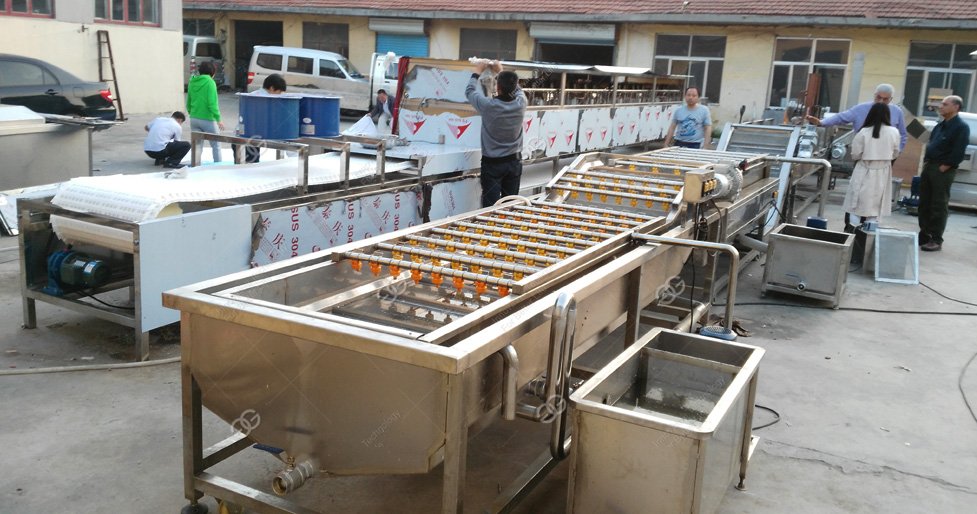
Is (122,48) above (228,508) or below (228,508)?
above

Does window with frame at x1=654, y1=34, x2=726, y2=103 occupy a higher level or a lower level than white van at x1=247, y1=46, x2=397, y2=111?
higher

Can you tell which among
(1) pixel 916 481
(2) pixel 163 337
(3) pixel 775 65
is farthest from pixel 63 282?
(3) pixel 775 65

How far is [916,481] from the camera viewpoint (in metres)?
3.75

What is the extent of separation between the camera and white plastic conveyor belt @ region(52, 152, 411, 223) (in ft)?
14.9

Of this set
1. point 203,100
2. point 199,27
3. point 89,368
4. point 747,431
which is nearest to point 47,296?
point 89,368

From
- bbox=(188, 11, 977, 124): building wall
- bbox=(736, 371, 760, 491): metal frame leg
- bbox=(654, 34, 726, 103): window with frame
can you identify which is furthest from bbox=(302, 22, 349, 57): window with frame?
bbox=(736, 371, 760, 491): metal frame leg

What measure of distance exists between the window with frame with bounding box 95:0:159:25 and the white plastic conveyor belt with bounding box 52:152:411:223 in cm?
1272

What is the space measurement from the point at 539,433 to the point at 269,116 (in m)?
2.91

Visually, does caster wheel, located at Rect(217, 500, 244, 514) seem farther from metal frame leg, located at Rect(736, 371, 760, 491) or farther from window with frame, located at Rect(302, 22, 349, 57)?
window with frame, located at Rect(302, 22, 349, 57)

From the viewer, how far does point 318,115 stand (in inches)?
227

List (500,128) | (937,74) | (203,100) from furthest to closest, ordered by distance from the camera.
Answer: (937,74)
(203,100)
(500,128)

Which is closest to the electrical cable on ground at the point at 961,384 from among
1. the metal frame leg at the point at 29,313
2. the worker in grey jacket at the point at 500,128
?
the worker in grey jacket at the point at 500,128

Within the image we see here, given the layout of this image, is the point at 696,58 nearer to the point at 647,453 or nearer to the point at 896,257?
the point at 896,257

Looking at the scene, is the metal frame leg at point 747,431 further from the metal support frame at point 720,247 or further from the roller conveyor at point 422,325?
the roller conveyor at point 422,325
